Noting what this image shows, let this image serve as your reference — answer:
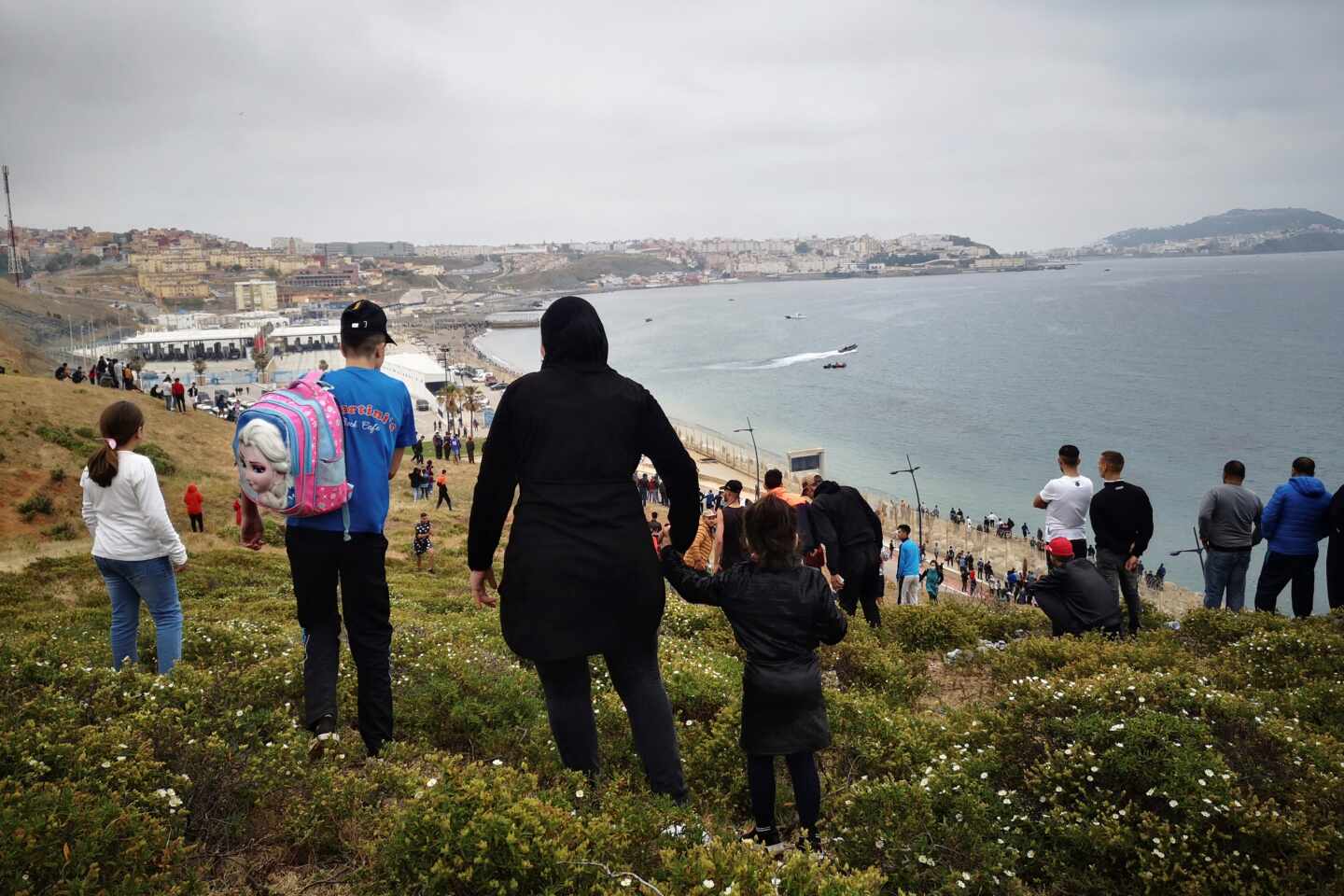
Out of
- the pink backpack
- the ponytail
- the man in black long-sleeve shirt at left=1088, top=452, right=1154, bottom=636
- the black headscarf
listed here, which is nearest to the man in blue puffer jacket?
the man in black long-sleeve shirt at left=1088, top=452, right=1154, bottom=636

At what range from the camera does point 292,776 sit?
316cm

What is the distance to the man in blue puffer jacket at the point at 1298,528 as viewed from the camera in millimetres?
6805

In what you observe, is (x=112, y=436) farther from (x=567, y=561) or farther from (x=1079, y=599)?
(x=1079, y=599)

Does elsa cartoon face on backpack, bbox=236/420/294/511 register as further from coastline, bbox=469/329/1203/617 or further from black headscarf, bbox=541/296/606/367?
coastline, bbox=469/329/1203/617

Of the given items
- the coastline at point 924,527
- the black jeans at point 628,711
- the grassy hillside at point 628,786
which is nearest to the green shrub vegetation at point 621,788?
the grassy hillside at point 628,786

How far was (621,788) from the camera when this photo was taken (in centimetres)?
322

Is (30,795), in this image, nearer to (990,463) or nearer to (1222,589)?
(1222,589)

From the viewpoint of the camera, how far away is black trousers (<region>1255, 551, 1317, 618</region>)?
270 inches

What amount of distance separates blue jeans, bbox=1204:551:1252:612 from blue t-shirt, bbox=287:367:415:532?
6.81 m

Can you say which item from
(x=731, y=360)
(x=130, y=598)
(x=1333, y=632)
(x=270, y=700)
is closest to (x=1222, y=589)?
(x=1333, y=632)

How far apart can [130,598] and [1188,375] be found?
83.5 meters

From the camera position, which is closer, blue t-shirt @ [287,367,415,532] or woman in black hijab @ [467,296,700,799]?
woman in black hijab @ [467,296,700,799]

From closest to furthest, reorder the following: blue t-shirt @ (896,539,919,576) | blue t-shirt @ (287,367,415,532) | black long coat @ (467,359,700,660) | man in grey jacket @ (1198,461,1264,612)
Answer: black long coat @ (467,359,700,660) → blue t-shirt @ (287,367,415,532) → man in grey jacket @ (1198,461,1264,612) → blue t-shirt @ (896,539,919,576)

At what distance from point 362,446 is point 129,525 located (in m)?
1.60
